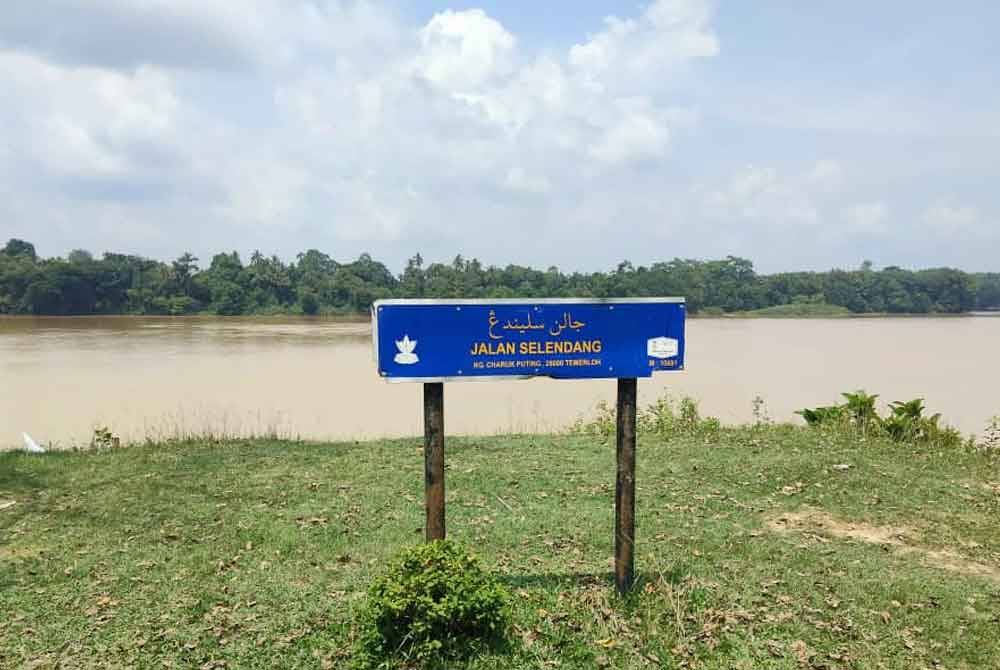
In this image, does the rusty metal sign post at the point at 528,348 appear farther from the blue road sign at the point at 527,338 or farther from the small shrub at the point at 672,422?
the small shrub at the point at 672,422

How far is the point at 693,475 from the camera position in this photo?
20.3 ft

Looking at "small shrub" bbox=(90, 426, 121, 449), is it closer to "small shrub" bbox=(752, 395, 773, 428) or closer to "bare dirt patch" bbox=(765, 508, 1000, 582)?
"bare dirt patch" bbox=(765, 508, 1000, 582)

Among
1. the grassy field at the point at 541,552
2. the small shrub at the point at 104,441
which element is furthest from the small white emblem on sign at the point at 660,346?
the small shrub at the point at 104,441

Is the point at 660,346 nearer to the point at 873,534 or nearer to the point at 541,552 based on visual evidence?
the point at 541,552

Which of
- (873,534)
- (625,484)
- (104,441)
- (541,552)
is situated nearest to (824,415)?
(873,534)

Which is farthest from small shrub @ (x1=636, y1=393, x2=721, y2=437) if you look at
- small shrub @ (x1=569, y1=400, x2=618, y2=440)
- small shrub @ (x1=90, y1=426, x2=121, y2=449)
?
small shrub @ (x1=90, y1=426, x2=121, y2=449)

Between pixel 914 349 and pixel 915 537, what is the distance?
29.7 meters

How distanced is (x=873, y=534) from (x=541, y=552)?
232cm

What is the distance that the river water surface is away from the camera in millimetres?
13500

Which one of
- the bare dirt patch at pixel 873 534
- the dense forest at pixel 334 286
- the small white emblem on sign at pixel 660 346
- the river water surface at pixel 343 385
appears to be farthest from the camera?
the dense forest at pixel 334 286

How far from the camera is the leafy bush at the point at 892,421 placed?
24.6 feet

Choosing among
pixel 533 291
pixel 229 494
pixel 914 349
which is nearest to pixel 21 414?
pixel 229 494

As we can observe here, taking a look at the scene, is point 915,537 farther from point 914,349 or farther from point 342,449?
point 914,349

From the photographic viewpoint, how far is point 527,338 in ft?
10.8
